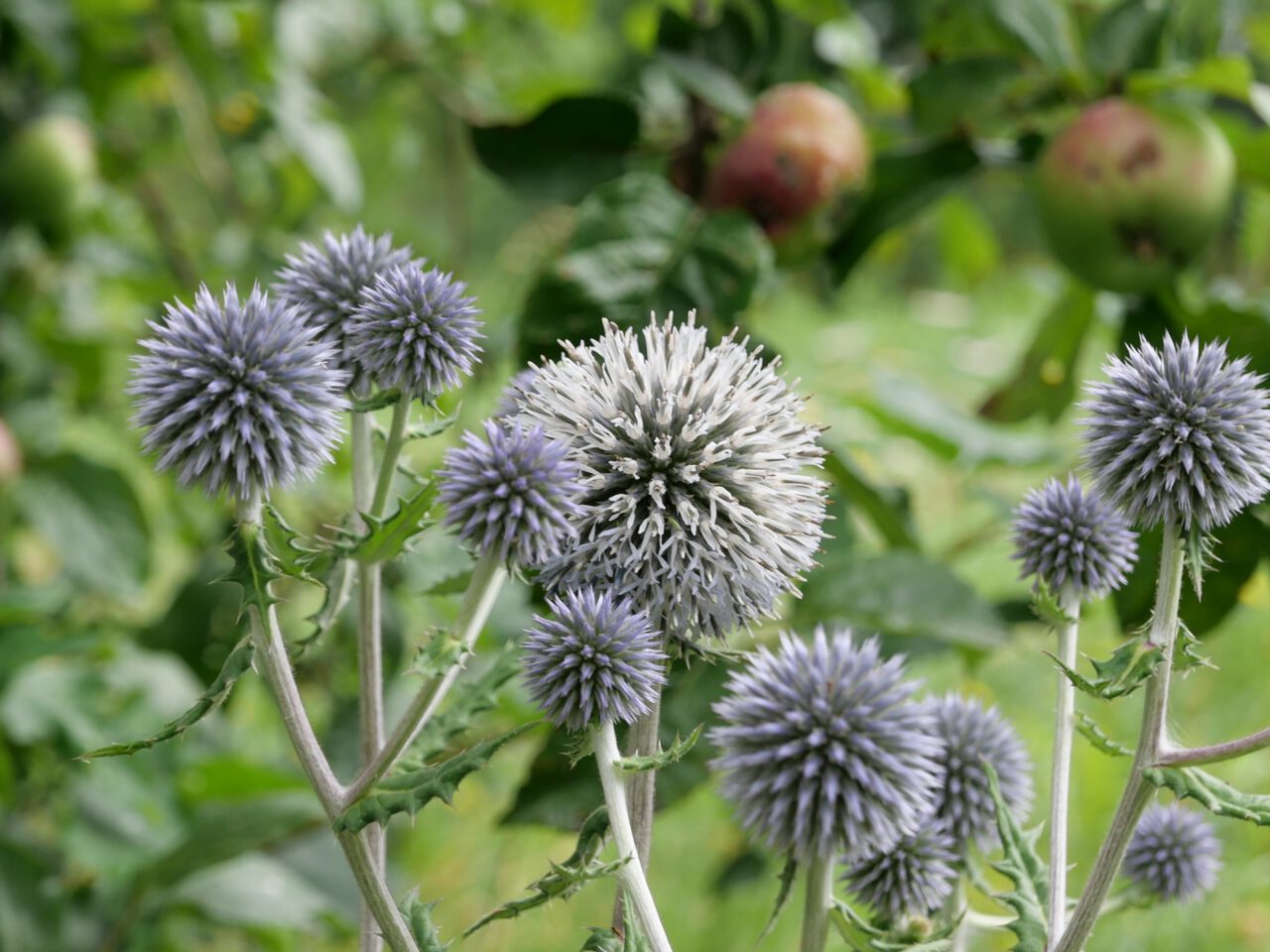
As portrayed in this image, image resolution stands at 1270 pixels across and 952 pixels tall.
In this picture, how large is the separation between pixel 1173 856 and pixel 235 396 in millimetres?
695

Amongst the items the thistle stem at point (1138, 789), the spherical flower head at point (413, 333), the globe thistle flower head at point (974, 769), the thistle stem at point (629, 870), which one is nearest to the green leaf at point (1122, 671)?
the thistle stem at point (1138, 789)

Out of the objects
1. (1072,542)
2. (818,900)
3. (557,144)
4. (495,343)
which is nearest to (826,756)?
(818,900)

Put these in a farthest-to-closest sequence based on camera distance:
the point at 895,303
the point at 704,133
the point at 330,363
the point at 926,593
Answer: the point at 895,303, the point at 704,133, the point at 926,593, the point at 330,363

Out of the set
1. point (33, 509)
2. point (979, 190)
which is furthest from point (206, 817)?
point (979, 190)

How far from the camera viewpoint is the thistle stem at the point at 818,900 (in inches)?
24.5

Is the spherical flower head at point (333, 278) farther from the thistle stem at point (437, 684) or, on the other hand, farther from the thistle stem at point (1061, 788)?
the thistle stem at point (1061, 788)

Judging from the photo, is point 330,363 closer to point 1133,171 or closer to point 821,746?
point 821,746

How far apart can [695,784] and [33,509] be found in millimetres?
1313

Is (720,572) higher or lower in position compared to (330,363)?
lower

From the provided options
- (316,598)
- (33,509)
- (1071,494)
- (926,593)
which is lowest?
(1071,494)

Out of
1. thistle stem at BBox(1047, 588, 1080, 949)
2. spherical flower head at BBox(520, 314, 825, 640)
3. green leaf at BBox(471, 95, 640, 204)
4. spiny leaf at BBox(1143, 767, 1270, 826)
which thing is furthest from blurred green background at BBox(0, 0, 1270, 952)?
spiny leaf at BBox(1143, 767, 1270, 826)

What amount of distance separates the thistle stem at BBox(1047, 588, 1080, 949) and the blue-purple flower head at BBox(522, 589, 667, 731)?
8.7 inches

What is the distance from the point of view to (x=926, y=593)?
50.9 inches

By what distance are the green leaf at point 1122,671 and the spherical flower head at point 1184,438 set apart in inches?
3.0
